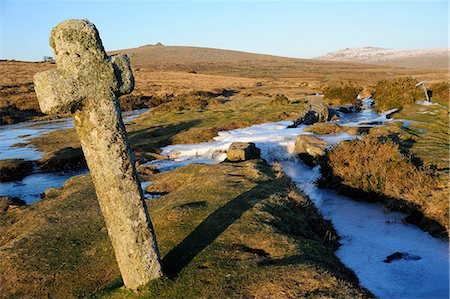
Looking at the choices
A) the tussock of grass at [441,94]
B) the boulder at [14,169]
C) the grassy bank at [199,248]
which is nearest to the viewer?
the grassy bank at [199,248]

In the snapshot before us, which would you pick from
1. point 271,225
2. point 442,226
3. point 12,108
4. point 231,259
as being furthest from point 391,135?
point 12,108

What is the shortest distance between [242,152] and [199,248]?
10739mm

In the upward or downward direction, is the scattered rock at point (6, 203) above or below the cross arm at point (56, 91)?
below

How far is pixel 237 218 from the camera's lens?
8.70 m

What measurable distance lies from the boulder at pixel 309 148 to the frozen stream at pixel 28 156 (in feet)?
42.6

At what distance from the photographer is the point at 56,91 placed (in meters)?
5.12

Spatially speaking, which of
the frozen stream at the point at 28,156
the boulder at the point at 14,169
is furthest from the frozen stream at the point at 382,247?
the boulder at the point at 14,169

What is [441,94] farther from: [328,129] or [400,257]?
[400,257]

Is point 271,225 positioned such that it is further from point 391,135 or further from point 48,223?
point 391,135

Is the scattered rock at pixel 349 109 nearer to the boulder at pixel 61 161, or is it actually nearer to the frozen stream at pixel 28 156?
the boulder at pixel 61 161

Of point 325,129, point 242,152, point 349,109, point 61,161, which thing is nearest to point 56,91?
point 242,152

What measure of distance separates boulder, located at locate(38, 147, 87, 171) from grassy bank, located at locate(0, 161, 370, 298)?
9605mm

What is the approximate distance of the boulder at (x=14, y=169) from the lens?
19359mm

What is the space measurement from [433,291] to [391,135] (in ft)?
46.7
